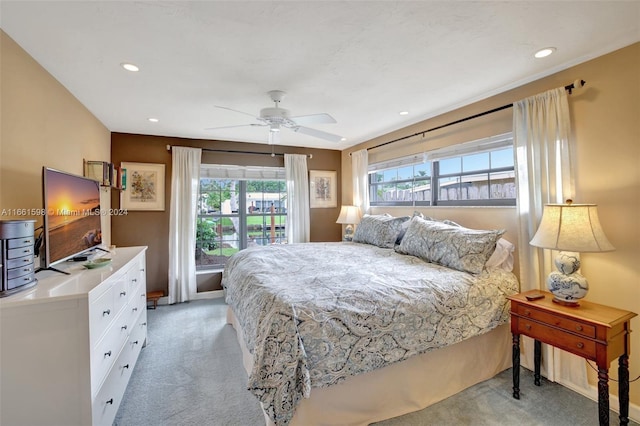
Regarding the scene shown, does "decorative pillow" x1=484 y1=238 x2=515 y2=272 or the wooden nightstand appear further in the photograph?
"decorative pillow" x1=484 y1=238 x2=515 y2=272

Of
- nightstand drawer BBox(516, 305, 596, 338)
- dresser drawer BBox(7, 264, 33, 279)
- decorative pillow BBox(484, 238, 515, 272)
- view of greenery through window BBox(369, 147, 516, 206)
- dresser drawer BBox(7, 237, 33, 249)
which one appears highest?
view of greenery through window BBox(369, 147, 516, 206)

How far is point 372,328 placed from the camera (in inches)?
66.9

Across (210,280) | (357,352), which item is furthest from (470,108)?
(210,280)

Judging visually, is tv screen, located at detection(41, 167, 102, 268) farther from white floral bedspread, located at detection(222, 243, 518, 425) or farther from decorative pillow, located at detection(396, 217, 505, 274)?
decorative pillow, located at detection(396, 217, 505, 274)

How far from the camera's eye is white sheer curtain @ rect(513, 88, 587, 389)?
2.17 m

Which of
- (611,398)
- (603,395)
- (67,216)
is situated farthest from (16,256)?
(611,398)

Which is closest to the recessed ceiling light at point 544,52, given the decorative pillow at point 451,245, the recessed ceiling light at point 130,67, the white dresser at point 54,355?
the decorative pillow at point 451,245

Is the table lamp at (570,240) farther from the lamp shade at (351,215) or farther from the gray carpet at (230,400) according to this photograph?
the lamp shade at (351,215)

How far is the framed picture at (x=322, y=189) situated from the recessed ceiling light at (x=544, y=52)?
11.7 ft

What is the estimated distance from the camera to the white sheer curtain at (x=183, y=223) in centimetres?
416

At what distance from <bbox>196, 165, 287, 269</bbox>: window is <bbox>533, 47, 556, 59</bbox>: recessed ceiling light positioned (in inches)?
144

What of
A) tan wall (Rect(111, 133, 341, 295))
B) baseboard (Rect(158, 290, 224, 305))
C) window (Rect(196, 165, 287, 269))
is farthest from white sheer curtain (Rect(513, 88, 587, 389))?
baseboard (Rect(158, 290, 224, 305))

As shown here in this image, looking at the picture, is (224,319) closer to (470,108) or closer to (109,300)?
(109,300)

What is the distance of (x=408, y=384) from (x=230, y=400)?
1.25 m
